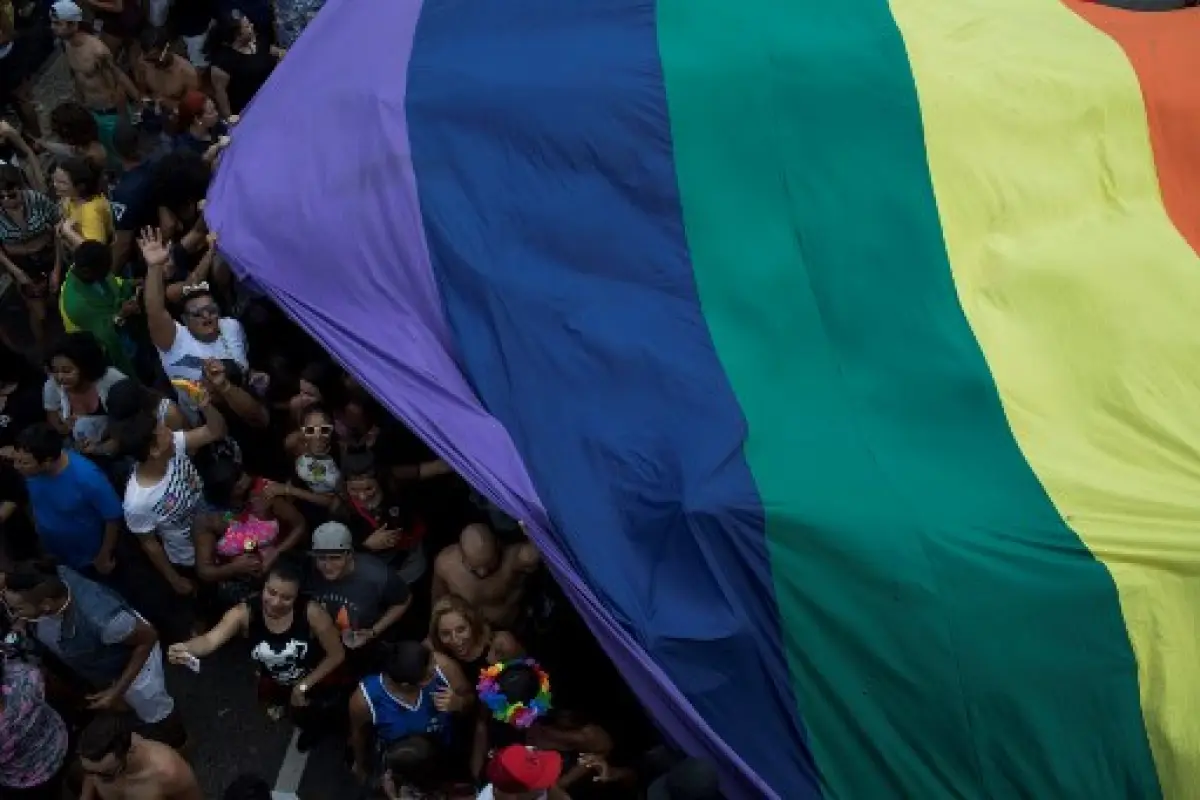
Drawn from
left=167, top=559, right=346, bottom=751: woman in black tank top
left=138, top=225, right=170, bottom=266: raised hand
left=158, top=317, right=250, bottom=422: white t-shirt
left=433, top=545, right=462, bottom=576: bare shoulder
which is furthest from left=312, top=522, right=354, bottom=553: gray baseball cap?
left=138, top=225, right=170, bottom=266: raised hand

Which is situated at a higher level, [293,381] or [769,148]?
[769,148]

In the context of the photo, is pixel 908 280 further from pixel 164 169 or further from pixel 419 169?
pixel 164 169

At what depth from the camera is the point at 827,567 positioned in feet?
11.9

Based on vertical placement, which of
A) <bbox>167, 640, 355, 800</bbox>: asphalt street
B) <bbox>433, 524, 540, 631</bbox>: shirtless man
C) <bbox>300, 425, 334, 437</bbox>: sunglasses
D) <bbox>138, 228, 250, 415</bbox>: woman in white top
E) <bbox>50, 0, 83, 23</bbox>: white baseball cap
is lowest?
<bbox>167, 640, 355, 800</bbox>: asphalt street

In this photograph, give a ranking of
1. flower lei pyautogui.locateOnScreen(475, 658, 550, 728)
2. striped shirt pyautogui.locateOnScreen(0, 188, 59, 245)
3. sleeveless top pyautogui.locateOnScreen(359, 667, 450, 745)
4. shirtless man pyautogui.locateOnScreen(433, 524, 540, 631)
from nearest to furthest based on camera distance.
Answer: flower lei pyautogui.locateOnScreen(475, 658, 550, 728), sleeveless top pyautogui.locateOnScreen(359, 667, 450, 745), shirtless man pyautogui.locateOnScreen(433, 524, 540, 631), striped shirt pyautogui.locateOnScreen(0, 188, 59, 245)

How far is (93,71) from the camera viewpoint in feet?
21.4

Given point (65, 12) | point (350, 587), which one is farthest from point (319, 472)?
point (65, 12)

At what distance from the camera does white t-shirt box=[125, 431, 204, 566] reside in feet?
14.2

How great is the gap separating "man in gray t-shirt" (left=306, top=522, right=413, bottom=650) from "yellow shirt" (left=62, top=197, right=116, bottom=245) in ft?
6.93

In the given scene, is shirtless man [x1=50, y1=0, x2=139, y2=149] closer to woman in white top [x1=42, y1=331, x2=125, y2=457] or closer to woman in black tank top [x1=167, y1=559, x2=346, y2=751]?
woman in white top [x1=42, y1=331, x2=125, y2=457]

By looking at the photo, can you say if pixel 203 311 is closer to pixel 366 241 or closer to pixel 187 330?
pixel 187 330

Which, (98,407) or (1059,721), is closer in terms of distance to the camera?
(1059,721)

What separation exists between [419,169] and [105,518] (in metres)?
1.72

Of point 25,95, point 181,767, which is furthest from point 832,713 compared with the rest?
point 25,95
